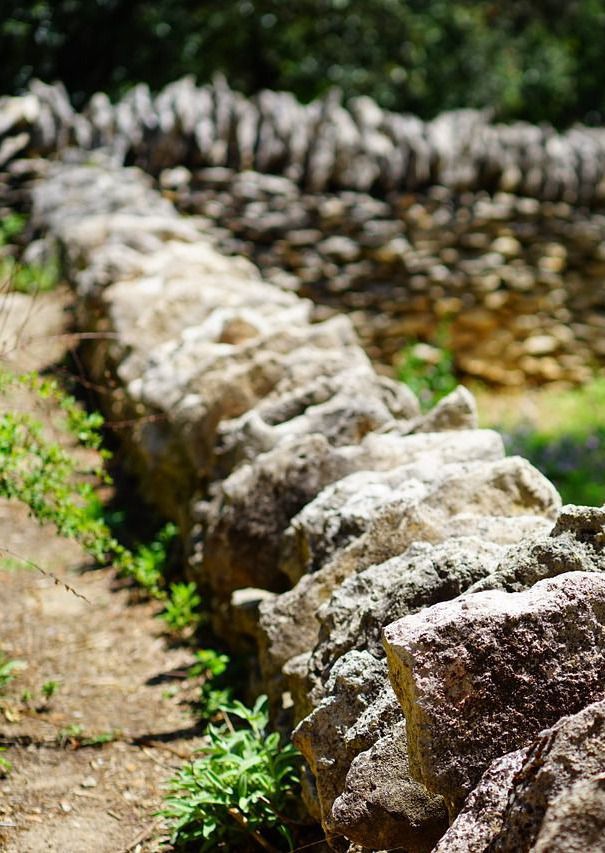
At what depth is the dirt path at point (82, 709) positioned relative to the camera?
1.98 meters

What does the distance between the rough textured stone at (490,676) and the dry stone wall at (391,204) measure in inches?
234

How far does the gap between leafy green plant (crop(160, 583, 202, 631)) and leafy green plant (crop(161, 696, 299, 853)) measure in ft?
3.01

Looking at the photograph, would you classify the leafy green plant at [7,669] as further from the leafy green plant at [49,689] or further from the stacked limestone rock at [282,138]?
the stacked limestone rock at [282,138]

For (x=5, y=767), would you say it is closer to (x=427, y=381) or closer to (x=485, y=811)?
(x=485, y=811)

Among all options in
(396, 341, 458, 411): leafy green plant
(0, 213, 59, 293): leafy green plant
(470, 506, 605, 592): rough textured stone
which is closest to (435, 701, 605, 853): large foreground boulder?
(470, 506, 605, 592): rough textured stone

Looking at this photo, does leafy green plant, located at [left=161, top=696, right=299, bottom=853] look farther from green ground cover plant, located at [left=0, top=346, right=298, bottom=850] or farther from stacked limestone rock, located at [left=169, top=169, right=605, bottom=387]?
stacked limestone rock, located at [left=169, top=169, right=605, bottom=387]

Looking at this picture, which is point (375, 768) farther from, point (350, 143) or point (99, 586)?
point (350, 143)

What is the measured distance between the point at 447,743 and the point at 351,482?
3.52 ft

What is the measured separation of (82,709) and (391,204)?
18.3 ft

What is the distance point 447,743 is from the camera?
1277 mm

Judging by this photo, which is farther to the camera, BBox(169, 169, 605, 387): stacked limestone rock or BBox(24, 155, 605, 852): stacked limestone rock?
BBox(169, 169, 605, 387): stacked limestone rock

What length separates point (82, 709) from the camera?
99.6 inches

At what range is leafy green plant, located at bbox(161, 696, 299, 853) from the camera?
1.90 m

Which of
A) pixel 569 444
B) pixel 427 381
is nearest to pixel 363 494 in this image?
pixel 569 444
